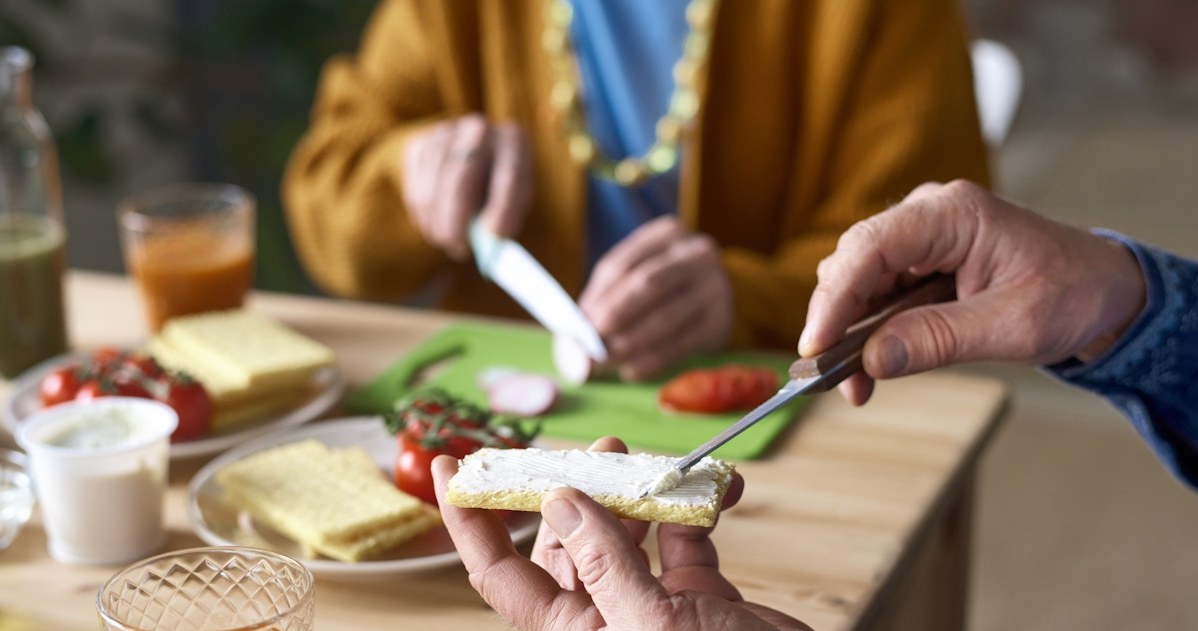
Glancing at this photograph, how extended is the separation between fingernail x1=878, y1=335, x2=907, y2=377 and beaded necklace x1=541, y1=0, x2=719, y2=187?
0.86 metres

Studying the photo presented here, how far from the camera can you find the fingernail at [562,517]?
0.62m

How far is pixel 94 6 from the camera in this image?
273cm

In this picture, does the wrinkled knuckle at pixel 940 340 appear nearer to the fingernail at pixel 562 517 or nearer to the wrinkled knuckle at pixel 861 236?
the wrinkled knuckle at pixel 861 236

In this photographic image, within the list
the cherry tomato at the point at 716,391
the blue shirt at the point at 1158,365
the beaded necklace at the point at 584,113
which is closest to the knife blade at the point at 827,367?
the blue shirt at the point at 1158,365

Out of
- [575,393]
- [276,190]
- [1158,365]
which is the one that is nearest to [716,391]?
[575,393]

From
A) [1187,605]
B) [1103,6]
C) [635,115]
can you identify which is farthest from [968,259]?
[1103,6]

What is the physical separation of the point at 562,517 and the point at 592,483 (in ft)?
0.18

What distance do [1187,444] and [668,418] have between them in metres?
0.43

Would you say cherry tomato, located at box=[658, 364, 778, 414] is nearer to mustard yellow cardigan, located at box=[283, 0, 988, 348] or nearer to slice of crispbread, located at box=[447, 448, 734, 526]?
mustard yellow cardigan, located at box=[283, 0, 988, 348]

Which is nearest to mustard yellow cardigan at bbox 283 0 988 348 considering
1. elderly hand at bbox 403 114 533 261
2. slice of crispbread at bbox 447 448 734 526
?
elderly hand at bbox 403 114 533 261

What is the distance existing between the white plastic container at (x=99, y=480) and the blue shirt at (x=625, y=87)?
2.72 feet

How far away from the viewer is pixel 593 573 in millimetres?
618

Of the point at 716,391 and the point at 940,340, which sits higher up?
the point at 940,340

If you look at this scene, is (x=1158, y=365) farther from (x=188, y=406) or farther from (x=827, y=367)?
(x=188, y=406)
